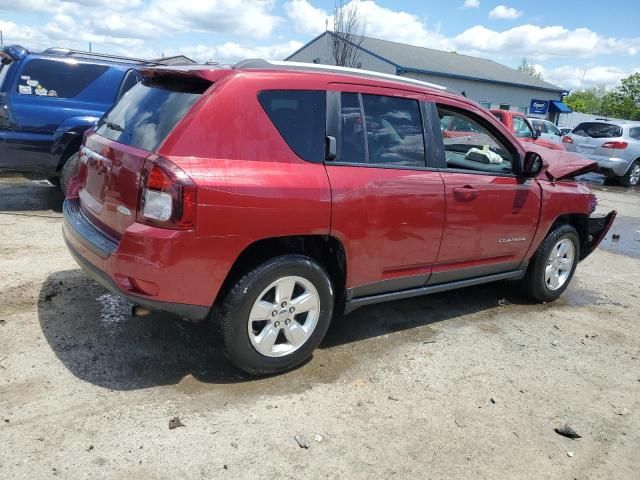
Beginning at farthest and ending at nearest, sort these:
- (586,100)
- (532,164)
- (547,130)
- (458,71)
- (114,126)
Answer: (586,100) < (458,71) < (547,130) < (532,164) < (114,126)

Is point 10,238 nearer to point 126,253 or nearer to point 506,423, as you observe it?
point 126,253

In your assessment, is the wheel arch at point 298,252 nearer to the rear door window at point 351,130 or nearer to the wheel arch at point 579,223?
the rear door window at point 351,130

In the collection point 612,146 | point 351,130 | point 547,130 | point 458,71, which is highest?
point 458,71

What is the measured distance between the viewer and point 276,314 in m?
3.32

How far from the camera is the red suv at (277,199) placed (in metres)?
2.93

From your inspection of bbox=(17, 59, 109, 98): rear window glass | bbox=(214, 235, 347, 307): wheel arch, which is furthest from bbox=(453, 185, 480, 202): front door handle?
bbox=(17, 59, 109, 98): rear window glass

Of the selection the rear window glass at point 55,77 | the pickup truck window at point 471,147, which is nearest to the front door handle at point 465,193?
the pickup truck window at point 471,147

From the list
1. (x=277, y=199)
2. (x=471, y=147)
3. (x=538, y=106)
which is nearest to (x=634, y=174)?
(x=471, y=147)

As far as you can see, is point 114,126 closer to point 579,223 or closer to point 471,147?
point 471,147

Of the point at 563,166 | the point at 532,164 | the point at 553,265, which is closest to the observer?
the point at 532,164

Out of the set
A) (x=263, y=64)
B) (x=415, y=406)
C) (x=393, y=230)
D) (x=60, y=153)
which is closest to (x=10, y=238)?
(x=60, y=153)

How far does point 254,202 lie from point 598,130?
15.5 meters

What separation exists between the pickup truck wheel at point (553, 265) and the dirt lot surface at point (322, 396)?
37 centimetres

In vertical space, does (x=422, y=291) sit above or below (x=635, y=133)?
below
